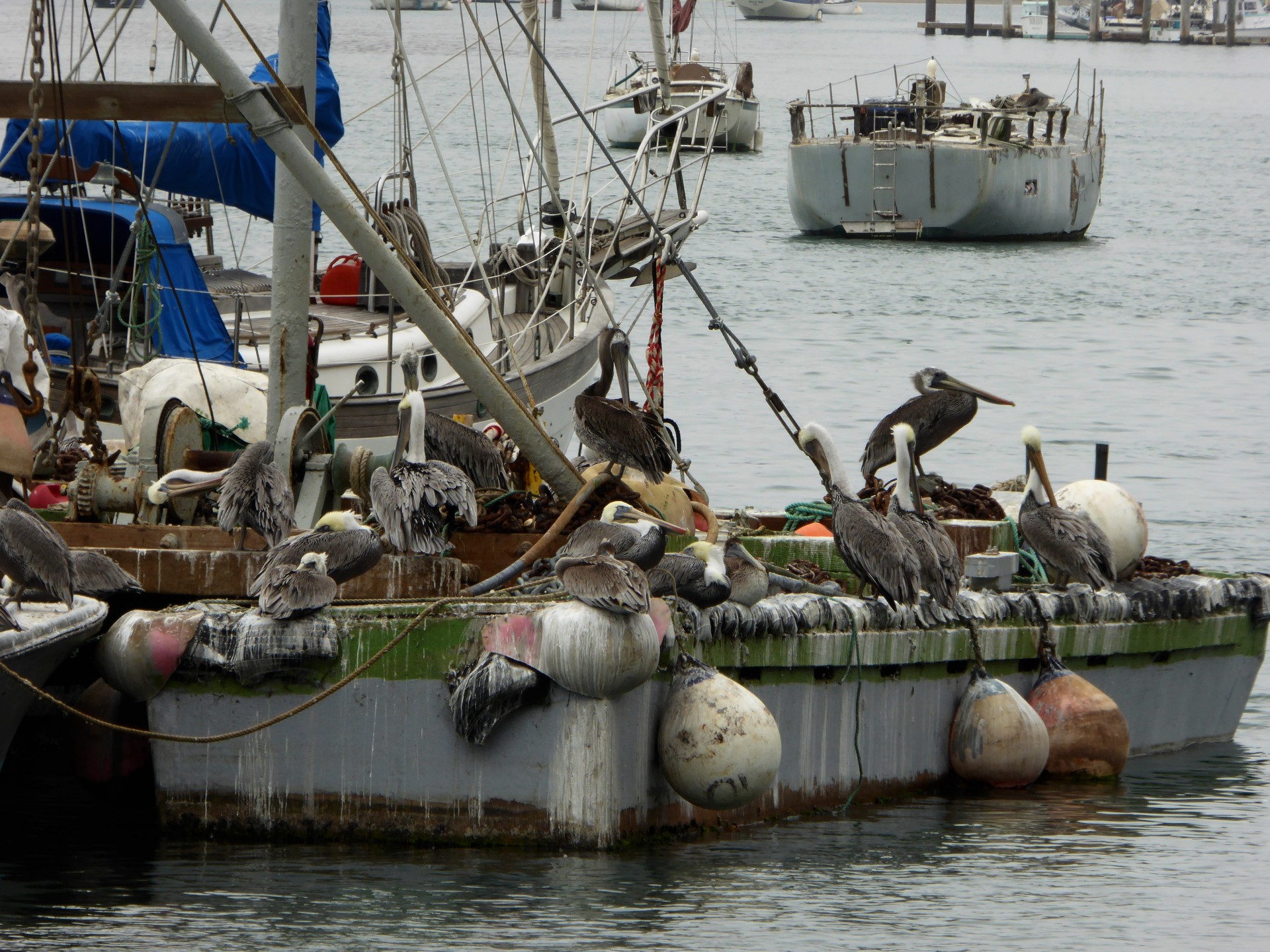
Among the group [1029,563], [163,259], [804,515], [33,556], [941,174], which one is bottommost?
[1029,563]

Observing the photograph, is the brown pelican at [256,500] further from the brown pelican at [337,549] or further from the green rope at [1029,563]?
the green rope at [1029,563]

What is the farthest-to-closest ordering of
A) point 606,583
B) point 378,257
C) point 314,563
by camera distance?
point 378,257 < point 314,563 < point 606,583

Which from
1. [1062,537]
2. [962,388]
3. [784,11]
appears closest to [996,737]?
[1062,537]

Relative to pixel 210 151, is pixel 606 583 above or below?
below

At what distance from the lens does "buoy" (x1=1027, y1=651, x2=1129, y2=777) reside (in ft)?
36.9

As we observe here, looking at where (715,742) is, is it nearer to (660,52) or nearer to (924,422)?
(924,422)

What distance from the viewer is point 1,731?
9.10 meters

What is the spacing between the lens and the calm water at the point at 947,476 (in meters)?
→ 8.52

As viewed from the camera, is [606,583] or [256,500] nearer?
[606,583]

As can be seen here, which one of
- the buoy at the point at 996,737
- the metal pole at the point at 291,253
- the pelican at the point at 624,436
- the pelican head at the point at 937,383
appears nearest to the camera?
the metal pole at the point at 291,253

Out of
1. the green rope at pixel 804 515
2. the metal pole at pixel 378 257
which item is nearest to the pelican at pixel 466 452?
the metal pole at pixel 378 257

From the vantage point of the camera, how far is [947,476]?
2248 centimetres

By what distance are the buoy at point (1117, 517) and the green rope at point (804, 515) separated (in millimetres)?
1671

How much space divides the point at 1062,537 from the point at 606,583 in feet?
12.2
